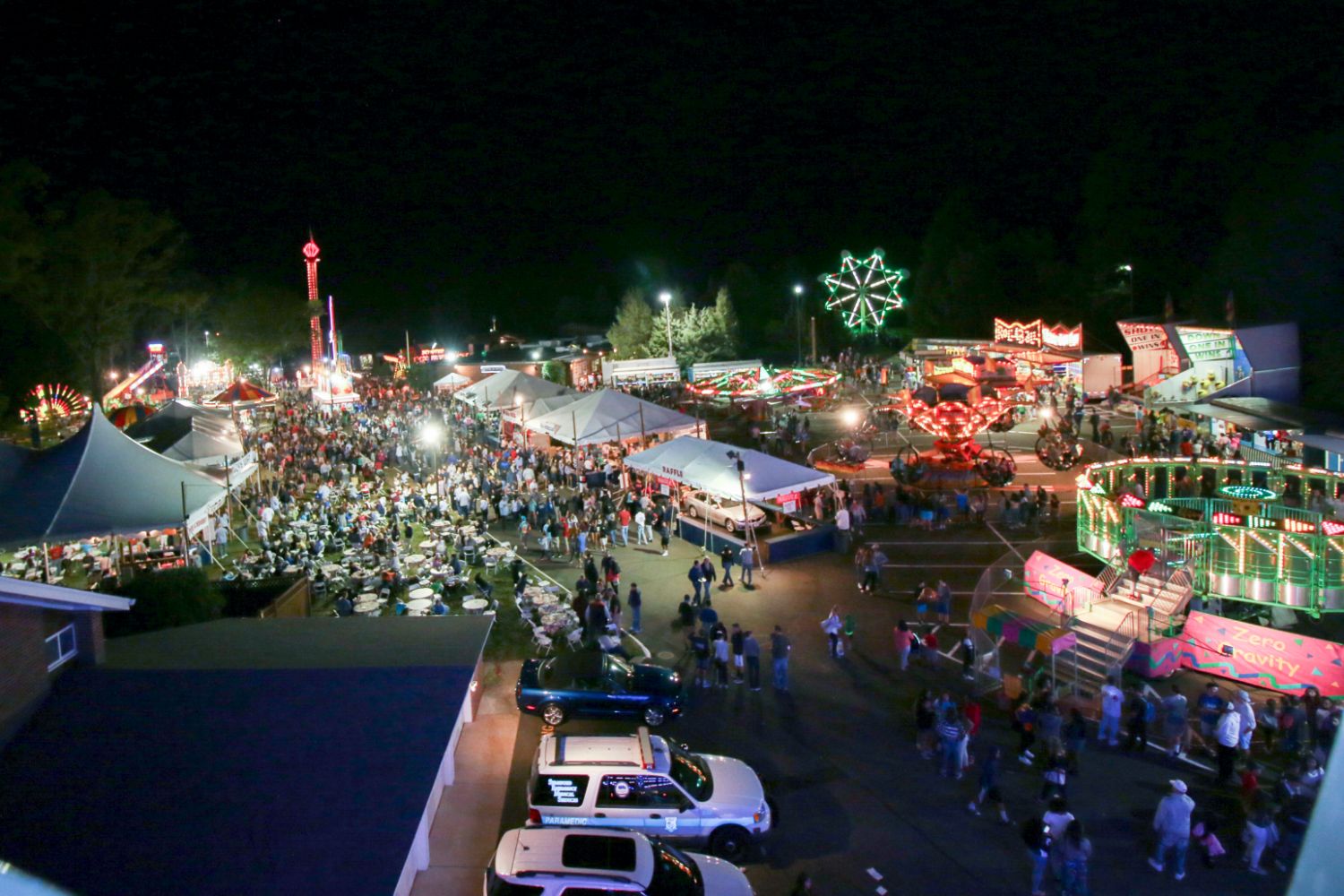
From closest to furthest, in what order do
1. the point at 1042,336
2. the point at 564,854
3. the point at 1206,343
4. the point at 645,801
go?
the point at 564,854, the point at 645,801, the point at 1206,343, the point at 1042,336

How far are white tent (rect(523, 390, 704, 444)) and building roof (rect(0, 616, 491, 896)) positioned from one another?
630 inches

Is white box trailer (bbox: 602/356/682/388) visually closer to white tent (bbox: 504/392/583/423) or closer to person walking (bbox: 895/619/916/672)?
white tent (bbox: 504/392/583/423)

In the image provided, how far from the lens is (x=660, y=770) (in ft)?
32.3

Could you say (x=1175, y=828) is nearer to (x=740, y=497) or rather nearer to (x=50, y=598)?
(x=50, y=598)

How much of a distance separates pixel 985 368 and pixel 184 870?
26.3 metres

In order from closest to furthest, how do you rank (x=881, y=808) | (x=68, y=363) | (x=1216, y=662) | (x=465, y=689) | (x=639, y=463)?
(x=465, y=689) < (x=881, y=808) < (x=1216, y=662) < (x=639, y=463) < (x=68, y=363)

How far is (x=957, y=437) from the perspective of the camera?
1043 inches

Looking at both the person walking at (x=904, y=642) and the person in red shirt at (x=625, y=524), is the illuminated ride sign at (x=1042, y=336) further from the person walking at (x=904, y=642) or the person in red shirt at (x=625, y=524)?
the person walking at (x=904, y=642)

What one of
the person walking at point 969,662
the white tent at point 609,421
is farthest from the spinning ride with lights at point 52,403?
the person walking at point 969,662

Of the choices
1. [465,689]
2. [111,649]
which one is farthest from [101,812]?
[111,649]

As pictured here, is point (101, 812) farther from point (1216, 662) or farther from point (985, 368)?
point (985, 368)

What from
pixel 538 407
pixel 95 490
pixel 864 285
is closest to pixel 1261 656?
pixel 95 490

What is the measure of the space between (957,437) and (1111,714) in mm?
15028

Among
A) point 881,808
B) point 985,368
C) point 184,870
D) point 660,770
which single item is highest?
point 985,368
